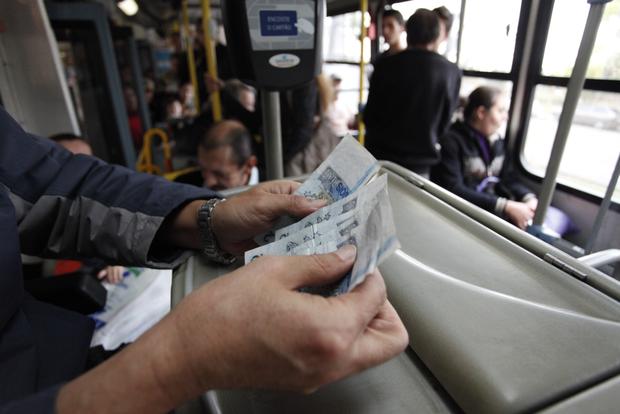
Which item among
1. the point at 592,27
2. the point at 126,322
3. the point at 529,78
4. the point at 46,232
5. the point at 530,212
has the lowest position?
the point at 126,322

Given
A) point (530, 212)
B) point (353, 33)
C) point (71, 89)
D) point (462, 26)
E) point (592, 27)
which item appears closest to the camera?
point (592, 27)

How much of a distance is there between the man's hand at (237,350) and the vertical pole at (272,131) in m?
1.05

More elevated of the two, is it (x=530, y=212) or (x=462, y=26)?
(x=462, y=26)

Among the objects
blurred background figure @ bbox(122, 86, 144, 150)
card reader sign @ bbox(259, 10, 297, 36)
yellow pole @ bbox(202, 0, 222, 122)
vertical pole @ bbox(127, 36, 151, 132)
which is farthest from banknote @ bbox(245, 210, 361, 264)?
blurred background figure @ bbox(122, 86, 144, 150)

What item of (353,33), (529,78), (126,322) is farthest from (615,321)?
(353,33)

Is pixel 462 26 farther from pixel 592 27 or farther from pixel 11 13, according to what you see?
pixel 11 13

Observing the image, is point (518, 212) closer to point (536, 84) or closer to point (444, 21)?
point (536, 84)

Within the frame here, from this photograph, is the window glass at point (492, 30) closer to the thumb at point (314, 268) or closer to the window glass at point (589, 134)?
the window glass at point (589, 134)

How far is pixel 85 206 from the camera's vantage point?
97cm

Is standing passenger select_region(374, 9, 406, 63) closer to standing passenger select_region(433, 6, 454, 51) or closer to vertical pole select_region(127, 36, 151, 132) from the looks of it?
standing passenger select_region(433, 6, 454, 51)

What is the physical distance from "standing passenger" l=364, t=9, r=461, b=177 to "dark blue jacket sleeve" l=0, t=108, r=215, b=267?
1.68m

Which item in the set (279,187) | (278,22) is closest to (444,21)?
(278,22)

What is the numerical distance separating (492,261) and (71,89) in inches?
162

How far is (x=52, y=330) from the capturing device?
88cm
